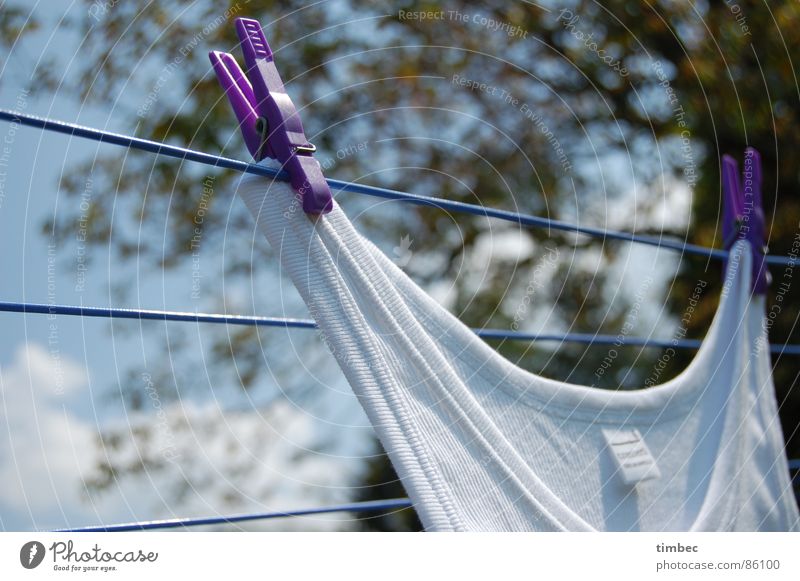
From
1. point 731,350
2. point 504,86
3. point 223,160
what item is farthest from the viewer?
point 504,86

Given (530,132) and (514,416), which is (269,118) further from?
(530,132)

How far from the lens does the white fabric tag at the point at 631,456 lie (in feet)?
2.97

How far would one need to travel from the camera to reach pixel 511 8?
Result: 251 centimetres

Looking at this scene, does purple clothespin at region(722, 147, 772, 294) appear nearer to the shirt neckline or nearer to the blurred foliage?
the shirt neckline

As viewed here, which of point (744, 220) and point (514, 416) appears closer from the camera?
point (514, 416)

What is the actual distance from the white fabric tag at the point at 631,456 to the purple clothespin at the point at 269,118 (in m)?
0.38

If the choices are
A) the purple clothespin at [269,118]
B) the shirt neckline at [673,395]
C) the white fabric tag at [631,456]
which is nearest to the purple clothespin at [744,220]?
the shirt neckline at [673,395]

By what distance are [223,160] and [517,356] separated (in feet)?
6.35

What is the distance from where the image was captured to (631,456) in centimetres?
92

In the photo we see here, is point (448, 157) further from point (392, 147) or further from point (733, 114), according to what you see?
point (733, 114)

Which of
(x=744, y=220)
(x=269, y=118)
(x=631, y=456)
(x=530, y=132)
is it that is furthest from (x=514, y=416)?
(x=530, y=132)

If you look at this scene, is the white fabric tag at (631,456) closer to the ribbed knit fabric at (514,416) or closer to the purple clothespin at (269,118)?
the ribbed knit fabric at (514,416)

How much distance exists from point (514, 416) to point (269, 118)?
12.8 inches

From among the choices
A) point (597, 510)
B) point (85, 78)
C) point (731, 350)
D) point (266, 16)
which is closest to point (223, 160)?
point (597, 510)
